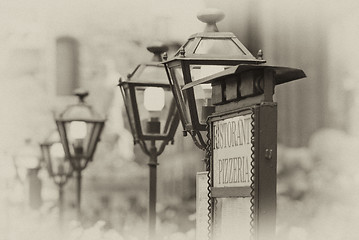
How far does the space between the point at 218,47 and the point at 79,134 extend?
781 centimetres

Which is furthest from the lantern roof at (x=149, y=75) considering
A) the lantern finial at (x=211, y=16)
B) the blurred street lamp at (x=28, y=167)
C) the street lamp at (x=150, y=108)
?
the blurred street lamp at (x=28, y=167)

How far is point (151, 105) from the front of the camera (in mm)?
→ 12555

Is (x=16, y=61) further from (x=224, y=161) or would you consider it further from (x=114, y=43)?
(x=224, y=161)

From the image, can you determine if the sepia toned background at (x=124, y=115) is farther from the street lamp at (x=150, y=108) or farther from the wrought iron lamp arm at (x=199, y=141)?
the wrought iron lamp arm at (x=199, y=141)

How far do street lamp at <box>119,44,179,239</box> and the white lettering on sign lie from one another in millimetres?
4680

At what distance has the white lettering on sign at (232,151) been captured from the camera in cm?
719

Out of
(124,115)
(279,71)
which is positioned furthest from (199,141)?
(124,115)

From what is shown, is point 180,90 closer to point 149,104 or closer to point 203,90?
point 203,90

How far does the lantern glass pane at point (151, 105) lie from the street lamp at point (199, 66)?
266 centimetres

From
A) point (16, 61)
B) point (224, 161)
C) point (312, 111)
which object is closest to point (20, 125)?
point (16, 61)

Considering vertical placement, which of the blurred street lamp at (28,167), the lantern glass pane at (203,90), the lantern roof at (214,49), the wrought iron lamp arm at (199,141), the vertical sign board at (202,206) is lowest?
the blurred street lamp at (28,167)

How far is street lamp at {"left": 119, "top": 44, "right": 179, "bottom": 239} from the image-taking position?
41.0 feet

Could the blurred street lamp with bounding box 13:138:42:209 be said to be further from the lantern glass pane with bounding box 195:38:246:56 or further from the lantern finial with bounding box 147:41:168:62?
the lantern glass pane with bounding box 195:38:246:56

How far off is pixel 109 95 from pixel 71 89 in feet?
4.00
